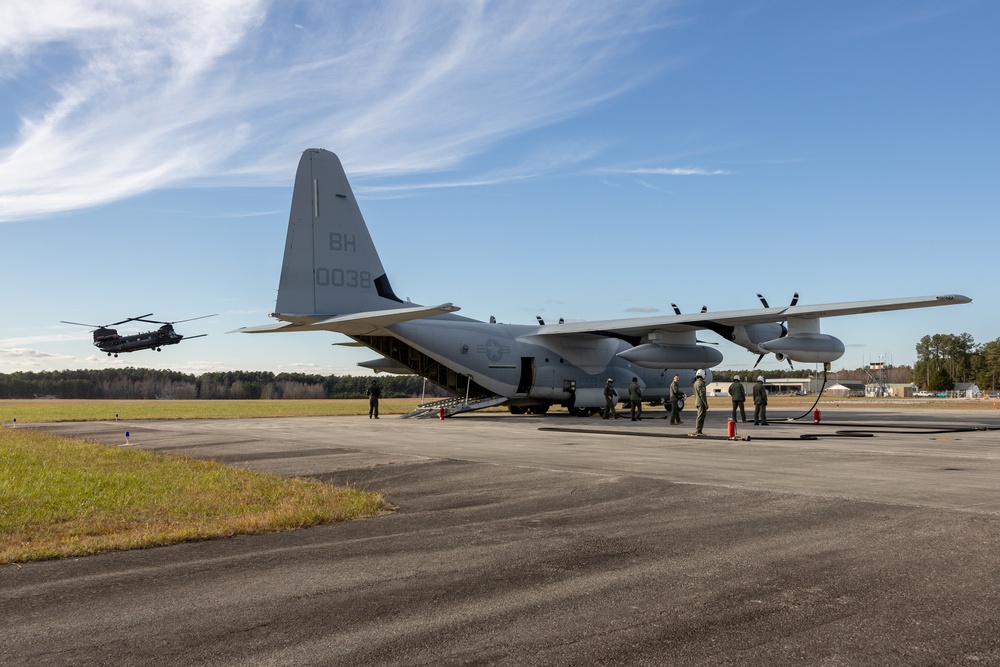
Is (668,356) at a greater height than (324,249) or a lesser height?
lesser

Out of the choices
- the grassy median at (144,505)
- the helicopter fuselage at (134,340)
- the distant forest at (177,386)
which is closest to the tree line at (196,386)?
the distant forest at (177,386)

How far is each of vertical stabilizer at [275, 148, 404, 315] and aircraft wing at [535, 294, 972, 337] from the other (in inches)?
384

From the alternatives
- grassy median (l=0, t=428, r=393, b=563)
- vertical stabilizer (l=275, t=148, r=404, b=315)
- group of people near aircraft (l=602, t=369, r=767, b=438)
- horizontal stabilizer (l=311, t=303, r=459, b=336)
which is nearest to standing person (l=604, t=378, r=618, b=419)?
group of people near aircraft (l=602, t=369, r=767, b=438)

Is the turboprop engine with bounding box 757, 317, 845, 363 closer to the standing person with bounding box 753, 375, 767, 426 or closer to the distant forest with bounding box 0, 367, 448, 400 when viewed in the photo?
the standing person with bounding box 753, 375, 767, 426

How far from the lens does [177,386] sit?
116 meters

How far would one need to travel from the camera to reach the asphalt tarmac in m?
4.58

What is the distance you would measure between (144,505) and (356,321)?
17387mm

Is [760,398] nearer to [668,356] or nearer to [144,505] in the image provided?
[668,356]

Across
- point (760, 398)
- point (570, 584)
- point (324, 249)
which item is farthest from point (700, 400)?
point (570, 584)

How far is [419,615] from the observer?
5230 mm

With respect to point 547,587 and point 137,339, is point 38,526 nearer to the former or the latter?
point 547,587

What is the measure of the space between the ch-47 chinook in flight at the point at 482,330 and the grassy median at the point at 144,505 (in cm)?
1213

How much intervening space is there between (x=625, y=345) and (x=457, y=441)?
19.9 metres

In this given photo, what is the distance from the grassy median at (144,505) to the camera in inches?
317
